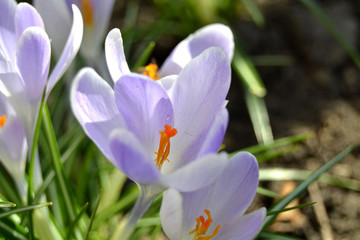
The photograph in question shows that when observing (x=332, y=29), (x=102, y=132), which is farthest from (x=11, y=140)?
(x=332, y=29)

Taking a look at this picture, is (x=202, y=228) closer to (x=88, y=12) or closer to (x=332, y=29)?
(x=88, y=12)

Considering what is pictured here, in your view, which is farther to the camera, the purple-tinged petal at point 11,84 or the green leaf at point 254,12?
the green leaf at point 254,12

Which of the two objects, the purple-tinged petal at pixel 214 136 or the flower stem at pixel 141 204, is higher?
the purple-tinged petal at pixel 214 136

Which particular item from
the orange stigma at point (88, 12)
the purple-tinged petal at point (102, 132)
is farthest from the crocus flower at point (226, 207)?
the orange stigma at point (88, 12)

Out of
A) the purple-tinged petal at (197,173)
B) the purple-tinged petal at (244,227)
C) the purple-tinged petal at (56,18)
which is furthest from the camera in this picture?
the purple-tinged petal at (56,18)

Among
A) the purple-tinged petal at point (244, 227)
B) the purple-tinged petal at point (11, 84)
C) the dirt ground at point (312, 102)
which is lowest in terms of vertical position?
the dirt ground at point (312, 102)

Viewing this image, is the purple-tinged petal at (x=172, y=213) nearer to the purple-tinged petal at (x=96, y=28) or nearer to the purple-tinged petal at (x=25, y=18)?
the purple-tinged petal at (x=25, y=18)
